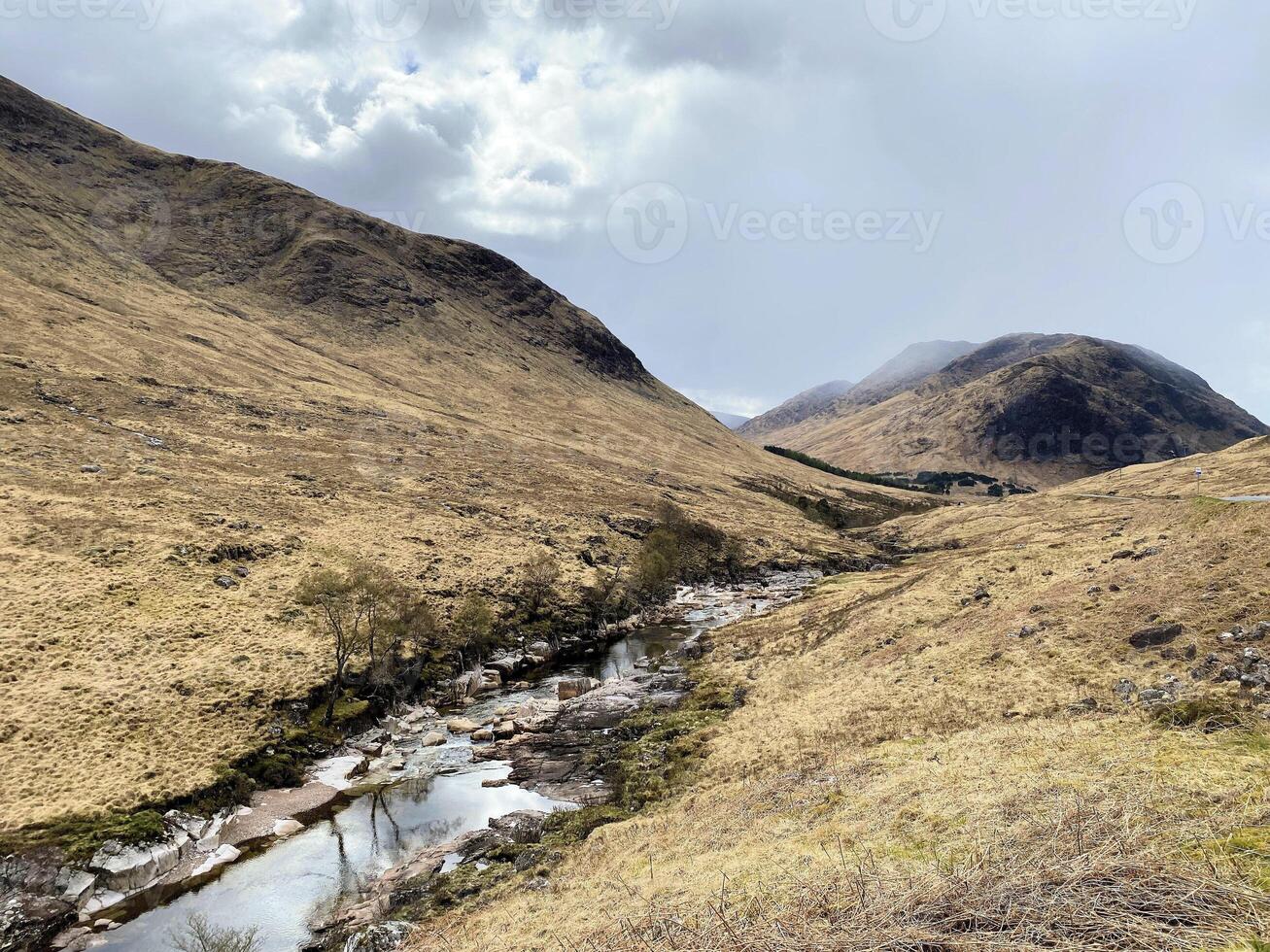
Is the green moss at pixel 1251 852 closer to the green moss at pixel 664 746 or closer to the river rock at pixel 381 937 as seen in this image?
the river rock at pixel 381 937

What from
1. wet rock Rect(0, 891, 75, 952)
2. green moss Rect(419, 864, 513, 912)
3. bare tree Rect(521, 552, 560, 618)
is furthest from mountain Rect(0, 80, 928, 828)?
green moss Rect(419, 864, 513, 912)

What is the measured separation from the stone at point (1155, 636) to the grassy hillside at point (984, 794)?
16.8 inches

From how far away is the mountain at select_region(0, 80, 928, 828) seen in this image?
30531 millimetres

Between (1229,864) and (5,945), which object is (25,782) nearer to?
(5,945)

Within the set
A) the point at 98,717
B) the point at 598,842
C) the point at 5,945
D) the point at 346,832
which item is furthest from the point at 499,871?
the point at 98,717

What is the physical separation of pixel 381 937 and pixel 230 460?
65945 mm

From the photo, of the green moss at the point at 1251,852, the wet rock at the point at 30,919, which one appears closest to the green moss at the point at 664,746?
the wet rock at the point at 30,919

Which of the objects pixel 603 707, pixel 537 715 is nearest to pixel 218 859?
pixel 537 715

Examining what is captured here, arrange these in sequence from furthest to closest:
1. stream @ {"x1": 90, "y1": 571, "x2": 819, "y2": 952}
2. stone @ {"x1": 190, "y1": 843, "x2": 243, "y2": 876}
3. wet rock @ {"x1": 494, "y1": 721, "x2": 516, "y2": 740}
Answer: wet rock @ {"x1": 494, "y1": 721, "x2": 516, "y2": 740}
stone @ {"x1": 190, "y1": 843, "x2": 243, "y2": 876}
stream @ {"x1": 90, "y1": 571, "x2": 819, "y2": 952}

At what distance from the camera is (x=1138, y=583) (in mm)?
25703

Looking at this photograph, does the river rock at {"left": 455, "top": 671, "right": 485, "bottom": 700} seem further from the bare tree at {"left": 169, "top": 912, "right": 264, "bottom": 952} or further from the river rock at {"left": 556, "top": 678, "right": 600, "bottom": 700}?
the bare tree at {"left": 169, "top": 912, "right": 264, "bottom": 952}

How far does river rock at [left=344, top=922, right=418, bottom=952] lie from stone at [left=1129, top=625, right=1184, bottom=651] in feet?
84.1

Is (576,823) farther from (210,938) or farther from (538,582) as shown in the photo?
(538,582)

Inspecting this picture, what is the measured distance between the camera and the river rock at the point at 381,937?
16.1 meters
